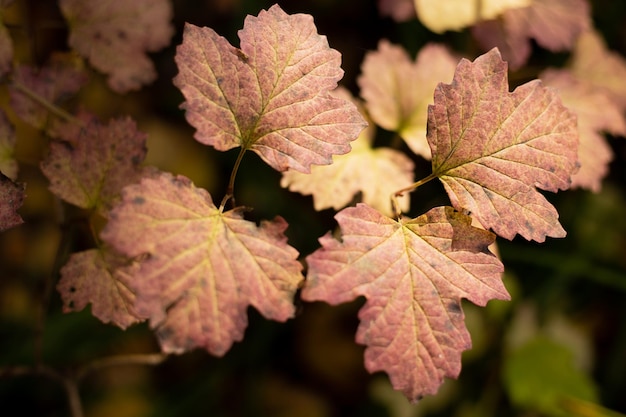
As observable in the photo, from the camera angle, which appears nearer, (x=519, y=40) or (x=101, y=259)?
(x=101, y=259)

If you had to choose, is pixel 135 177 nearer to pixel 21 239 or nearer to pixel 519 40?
pixel 519 40

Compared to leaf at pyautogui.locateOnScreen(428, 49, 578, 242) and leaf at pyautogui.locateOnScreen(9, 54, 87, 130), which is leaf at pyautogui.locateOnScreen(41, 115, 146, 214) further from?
leaf at pyautogui.locateOnScreen(428, 49, 578, 242)

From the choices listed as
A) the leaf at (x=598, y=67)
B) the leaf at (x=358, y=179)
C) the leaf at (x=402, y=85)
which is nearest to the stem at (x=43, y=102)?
the leaf at (x=358, y=179)

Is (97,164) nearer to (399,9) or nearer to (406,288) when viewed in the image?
(406,288)

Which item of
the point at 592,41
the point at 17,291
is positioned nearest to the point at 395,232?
the point at 592,41

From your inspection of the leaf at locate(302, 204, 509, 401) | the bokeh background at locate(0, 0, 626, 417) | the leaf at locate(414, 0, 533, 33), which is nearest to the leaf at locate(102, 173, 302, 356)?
the leaf at locate(302, 204, 509, 401)

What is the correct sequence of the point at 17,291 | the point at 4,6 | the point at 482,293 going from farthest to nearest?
the point at 17,291 → the point at 4,6 → the point at 482,293
